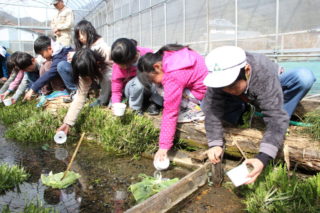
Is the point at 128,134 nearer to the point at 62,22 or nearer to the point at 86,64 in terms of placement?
the point at 86,64

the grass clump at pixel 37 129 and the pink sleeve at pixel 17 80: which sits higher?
the pink sleeve at pixel 17 80

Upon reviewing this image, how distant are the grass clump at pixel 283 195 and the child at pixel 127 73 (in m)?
2.12

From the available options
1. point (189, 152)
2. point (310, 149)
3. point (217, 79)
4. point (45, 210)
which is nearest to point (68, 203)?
point (45, 210)

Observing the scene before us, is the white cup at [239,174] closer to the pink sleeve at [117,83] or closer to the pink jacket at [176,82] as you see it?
the pink jacket at [176,82]

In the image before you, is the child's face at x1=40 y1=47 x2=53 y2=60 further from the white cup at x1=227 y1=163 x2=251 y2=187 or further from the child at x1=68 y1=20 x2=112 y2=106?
the white cup at x1=227 y1=163 x2=251 y2=187

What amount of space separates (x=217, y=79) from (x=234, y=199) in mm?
1031

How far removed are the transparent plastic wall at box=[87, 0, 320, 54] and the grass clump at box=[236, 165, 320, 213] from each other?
287cm

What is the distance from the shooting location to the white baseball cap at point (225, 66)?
1890 millimetres

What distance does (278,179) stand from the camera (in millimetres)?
2055

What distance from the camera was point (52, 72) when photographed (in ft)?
15.9

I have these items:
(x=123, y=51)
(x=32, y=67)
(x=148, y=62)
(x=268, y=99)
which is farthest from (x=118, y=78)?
(x=32, y=67)

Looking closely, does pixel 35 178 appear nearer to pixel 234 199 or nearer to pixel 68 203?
pixel 68 203

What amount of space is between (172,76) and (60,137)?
5.68ft

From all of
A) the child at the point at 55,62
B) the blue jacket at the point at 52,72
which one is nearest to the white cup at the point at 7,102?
the child at the point at 55,62
